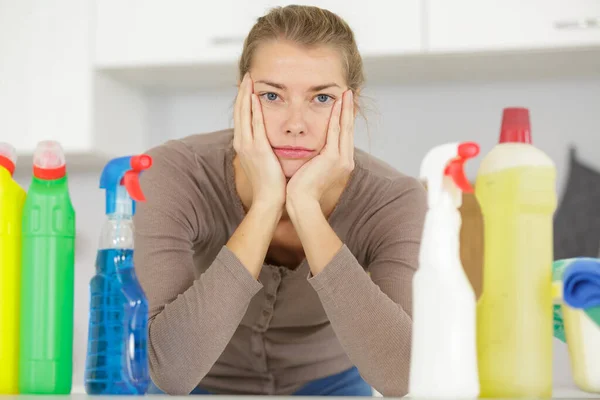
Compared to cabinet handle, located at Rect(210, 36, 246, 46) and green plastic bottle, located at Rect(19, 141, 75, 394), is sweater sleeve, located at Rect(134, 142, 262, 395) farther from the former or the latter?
cabinet handle, located at Rect(210, 36, 246, 46)

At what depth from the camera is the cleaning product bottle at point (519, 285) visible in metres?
0.64

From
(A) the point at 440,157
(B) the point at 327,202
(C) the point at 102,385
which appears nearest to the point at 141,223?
(B) the point at 327,202

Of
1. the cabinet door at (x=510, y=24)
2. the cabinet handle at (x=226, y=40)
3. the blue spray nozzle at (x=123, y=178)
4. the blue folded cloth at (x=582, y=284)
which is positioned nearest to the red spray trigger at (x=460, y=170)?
the blue folded cloth at (x=582, y=284)

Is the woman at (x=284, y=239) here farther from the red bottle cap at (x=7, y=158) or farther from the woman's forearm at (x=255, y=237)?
the red bottle cap at (x=7, y=158)

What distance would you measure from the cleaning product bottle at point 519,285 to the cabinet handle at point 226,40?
1.62 metres

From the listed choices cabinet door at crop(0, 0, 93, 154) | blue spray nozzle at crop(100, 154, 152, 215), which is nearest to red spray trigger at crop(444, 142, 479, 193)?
blue spray nozzle at crop(100, 154, 152, 215)

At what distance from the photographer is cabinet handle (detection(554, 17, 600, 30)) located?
2.03 m

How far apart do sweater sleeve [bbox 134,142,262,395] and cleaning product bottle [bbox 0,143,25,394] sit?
24 cm

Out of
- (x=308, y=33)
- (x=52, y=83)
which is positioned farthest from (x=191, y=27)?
(x=308, y=33)

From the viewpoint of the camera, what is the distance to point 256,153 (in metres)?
1.17

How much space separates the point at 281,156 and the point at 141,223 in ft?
0.77

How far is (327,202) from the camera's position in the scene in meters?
1.38

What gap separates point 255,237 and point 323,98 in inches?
12.0

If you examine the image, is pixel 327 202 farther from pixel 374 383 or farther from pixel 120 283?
pixel 120 283
